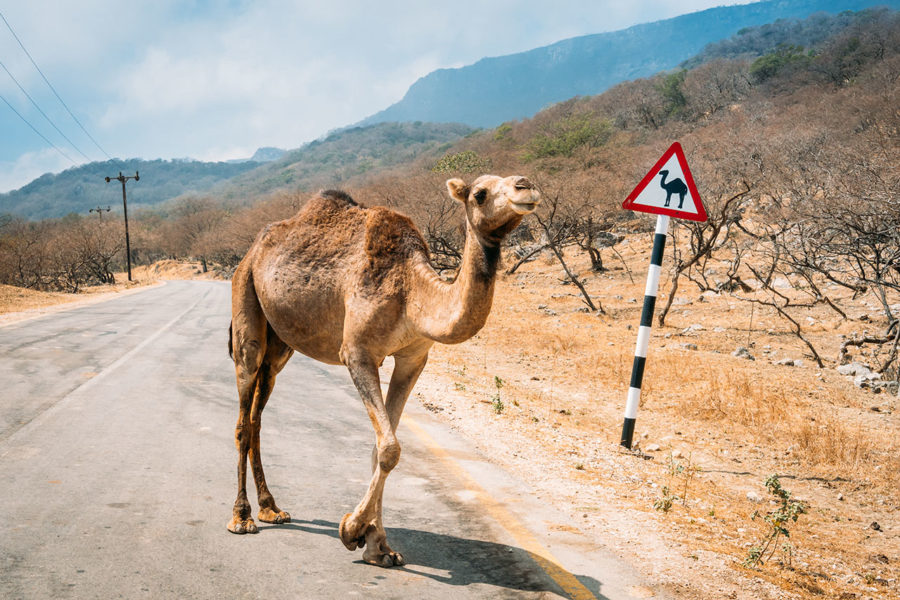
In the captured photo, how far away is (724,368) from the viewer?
12.2 meters

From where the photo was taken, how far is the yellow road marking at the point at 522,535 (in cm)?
342

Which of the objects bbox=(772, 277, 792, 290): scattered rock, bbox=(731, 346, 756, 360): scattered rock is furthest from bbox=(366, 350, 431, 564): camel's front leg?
bbox=(772, 277, 792, 290): scattered rock

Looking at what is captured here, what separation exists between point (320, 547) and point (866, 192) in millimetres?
12314

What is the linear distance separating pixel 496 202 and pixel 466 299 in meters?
0.48

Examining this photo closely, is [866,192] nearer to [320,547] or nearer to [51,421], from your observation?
[320,547]

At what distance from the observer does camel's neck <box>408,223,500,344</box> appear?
3.09 meters

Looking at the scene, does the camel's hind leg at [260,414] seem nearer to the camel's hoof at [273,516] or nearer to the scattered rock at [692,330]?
the camel's hoof at [273,516]

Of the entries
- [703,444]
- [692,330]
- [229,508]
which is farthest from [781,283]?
[229,508]

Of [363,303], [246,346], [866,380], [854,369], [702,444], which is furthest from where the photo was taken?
[854,369]

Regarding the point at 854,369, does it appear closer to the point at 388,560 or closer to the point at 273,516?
the point at 388,560

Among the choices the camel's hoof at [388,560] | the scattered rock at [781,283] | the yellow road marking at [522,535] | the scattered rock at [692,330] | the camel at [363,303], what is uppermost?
the camel at [363,303]

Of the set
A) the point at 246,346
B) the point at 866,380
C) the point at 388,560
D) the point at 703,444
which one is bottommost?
the point at 703,444

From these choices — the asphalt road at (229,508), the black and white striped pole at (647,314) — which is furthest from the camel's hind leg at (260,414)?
the black and white striped pole at (647,314)

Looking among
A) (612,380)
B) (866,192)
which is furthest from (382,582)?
(866,192)
